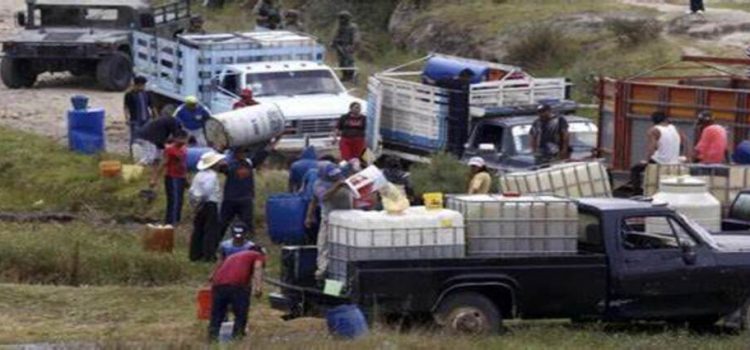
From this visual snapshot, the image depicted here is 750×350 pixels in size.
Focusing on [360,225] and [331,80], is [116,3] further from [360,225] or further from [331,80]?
[360,225]

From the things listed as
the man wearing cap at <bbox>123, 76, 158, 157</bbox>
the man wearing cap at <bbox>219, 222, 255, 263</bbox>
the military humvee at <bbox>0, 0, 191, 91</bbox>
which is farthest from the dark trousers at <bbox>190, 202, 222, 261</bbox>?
the military humvee at <bbox>0, 0, 191, 91</bbox>

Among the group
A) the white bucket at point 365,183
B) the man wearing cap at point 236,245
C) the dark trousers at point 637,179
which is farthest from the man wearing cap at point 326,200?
the dark trousers at point 637,179

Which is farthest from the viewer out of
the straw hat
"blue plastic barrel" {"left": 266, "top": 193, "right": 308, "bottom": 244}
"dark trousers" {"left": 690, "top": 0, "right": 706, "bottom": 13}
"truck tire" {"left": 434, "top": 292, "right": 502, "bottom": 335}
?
"dark trousers" {"left": 690, "top": 0, "right": 706, "bottom": 13}

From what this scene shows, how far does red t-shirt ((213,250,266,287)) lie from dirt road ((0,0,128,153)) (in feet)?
44.8

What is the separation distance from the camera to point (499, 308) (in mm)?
17359

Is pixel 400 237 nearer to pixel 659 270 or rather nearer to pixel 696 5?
pixel 659 270

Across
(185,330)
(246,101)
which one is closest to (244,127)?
(246,101)

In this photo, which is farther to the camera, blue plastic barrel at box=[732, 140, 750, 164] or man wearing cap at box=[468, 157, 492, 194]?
blue plastic barrel at box=[732, 140, 750, 164]

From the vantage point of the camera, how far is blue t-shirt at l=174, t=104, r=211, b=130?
27.1 meters

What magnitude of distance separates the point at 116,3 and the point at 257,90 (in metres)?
9.08

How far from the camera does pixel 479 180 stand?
21328 mm

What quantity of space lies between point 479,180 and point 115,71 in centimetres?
1691

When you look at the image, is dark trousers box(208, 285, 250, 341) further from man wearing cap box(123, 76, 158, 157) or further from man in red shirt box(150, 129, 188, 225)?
man wearing cap box(123, 76, 158, 157)

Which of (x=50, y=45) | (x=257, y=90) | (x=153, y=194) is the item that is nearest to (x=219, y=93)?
(x=257, y=90)
